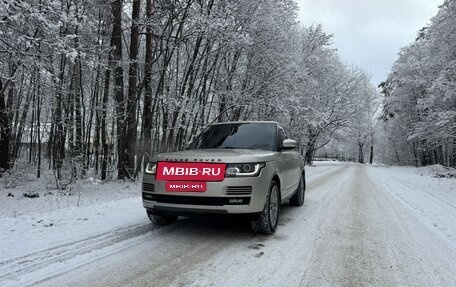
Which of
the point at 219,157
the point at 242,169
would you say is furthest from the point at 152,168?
the point at 242,169

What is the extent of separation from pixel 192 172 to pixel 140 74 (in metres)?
12.0

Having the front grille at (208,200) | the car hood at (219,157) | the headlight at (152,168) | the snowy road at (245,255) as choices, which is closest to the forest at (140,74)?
the headlight at (152,168)

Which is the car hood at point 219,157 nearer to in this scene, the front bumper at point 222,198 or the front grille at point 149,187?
the front bumper at point 222,198

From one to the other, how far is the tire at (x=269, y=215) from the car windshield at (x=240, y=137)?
85 cm

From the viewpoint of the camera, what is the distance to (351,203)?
8961mm

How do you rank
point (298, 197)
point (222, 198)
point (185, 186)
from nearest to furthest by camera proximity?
point (222, 198), point (185, 186), point (298, 197)

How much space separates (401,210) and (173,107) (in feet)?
26.8

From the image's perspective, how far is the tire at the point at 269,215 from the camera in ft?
17.0

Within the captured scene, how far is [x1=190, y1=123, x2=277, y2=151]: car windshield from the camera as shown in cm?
628

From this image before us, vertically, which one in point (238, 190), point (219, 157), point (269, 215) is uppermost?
point (219, 157)

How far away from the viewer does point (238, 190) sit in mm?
4836

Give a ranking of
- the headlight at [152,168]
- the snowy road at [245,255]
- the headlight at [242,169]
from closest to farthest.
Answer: the snowy road at [245,255], the headlight at [242,169], the headlight at [152,168]

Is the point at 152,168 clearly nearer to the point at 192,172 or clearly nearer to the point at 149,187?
the point at 149,187

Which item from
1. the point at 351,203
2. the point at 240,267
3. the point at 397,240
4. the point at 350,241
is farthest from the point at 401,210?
the point at 240,267
